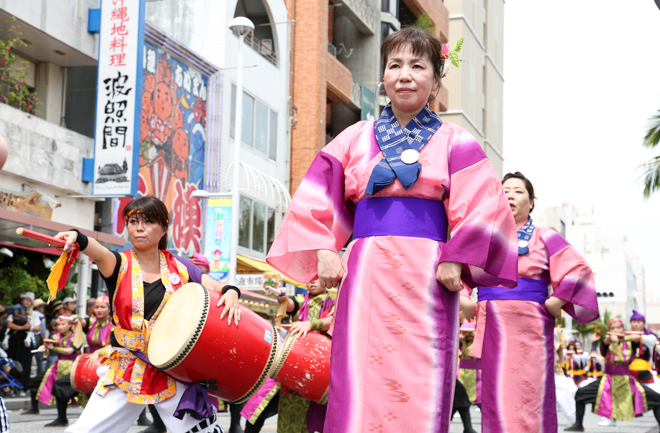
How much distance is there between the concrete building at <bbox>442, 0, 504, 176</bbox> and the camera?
4369 centimetres

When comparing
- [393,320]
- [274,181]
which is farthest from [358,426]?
[274,181]

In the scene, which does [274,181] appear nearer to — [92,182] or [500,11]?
[92,182]

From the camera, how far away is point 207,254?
62.2 ft

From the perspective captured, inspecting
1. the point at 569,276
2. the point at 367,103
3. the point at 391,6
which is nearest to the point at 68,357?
the point at 569,276

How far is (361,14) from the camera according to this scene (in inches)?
1202

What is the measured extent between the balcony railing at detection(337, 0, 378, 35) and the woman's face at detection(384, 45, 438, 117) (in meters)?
26.0

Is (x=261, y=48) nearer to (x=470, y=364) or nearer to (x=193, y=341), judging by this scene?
(x=470, y=364)

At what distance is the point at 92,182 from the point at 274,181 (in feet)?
29.3

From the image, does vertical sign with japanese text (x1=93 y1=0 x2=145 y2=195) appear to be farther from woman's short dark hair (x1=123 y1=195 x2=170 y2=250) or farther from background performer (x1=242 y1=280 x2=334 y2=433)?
woman's short dark hair (x1=123 y1=195 x2=170 y2=250)

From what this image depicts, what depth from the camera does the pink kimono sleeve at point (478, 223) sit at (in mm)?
3199

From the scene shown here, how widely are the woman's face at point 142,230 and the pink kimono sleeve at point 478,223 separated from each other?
185cm

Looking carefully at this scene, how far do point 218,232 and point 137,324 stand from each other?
48.6 ft

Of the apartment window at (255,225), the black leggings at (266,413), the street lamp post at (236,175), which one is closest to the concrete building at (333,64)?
the apartment window at (255,225)

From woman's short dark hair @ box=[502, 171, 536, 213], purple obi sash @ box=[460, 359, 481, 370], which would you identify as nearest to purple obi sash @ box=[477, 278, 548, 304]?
woman's short dark hair @ box=[502, 171, 536, 213]
